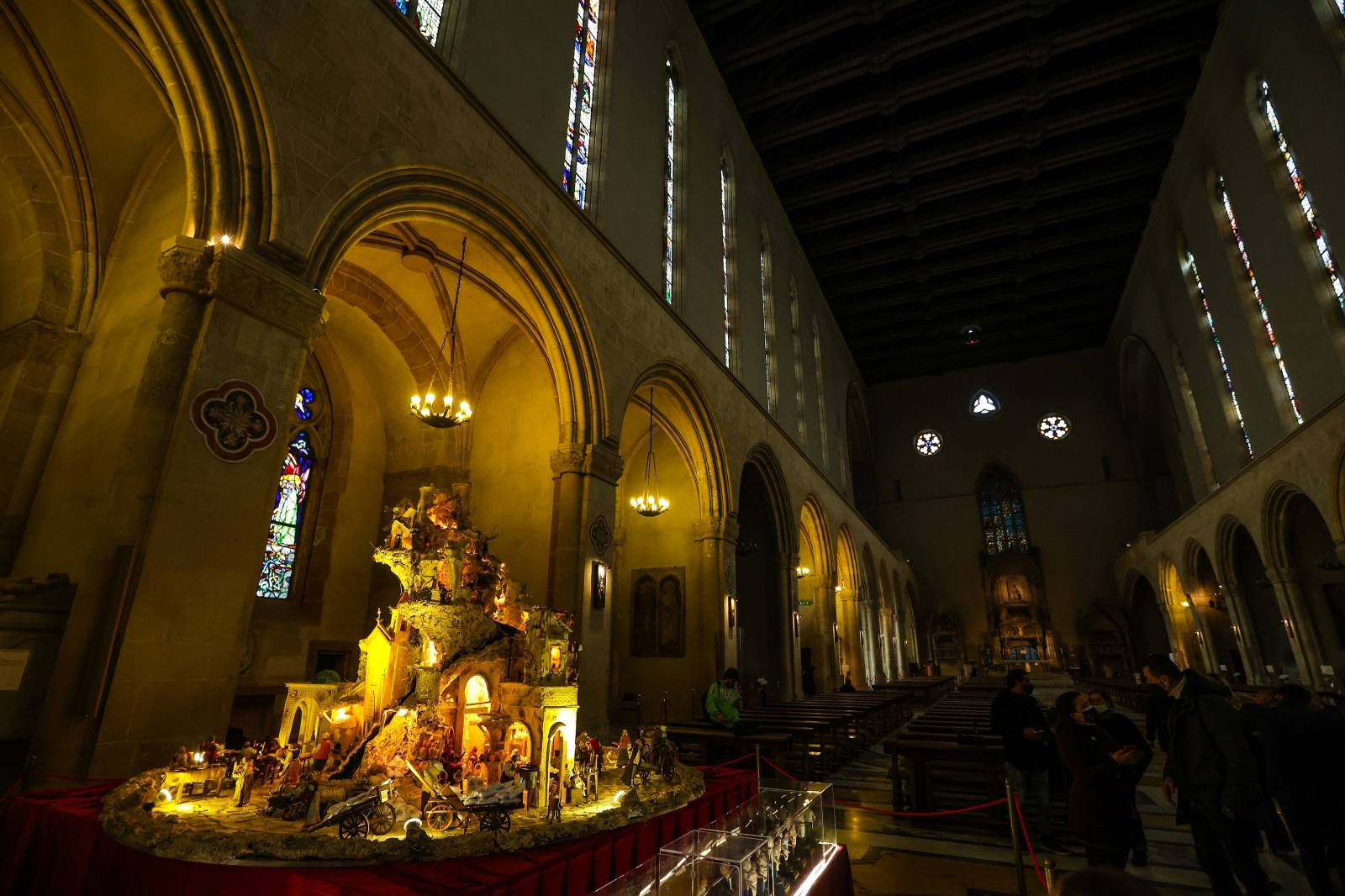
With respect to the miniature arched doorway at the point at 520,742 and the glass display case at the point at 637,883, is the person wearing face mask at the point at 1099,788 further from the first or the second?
the miniature arched doorway at the point at 520,742

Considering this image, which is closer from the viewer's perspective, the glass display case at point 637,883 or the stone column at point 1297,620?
the glass display case at point 637,883

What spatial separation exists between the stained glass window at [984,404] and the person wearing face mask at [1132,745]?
28.4 meters

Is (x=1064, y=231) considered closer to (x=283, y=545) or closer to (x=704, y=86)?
(x=704, y=86)

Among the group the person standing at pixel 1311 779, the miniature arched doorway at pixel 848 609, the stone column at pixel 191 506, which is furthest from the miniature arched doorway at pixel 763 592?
the stone column at pixel 191 506

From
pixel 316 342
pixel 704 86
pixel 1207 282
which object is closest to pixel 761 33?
pixel 704 86

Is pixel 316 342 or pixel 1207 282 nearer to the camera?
pixel 316 342

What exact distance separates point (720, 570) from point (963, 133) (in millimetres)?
14870

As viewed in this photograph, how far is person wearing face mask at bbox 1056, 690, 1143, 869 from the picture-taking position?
378 centimetres

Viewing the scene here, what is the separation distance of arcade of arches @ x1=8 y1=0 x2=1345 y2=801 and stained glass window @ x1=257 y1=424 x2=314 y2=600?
5 cm

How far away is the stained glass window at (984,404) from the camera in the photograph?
3080cm

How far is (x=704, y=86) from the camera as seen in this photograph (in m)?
14.2

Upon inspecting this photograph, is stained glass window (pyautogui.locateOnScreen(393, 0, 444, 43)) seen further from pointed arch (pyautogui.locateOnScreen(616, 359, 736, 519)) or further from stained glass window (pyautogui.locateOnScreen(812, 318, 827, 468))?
stained glass window (pyautogui.locateOnScreen(812, 318, 827, 468))

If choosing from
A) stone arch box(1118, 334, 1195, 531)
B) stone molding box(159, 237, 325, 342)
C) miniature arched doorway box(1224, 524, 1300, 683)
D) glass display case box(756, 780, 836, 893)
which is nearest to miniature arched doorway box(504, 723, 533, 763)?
glass display case box(756, 780, 836, 893)

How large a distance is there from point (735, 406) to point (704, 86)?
6818 mm
